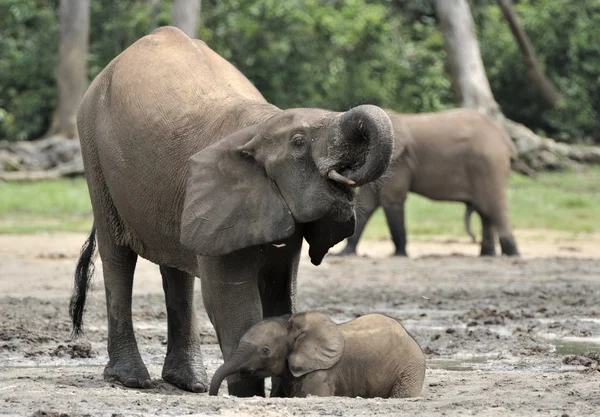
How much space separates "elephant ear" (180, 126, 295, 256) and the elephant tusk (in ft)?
1.19

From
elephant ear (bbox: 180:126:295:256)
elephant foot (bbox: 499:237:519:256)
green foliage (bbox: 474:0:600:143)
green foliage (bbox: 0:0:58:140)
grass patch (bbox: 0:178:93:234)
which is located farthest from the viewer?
green foliage (bbox: 0:0:58:140)

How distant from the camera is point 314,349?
643cm

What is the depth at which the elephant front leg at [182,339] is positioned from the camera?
7.72 m

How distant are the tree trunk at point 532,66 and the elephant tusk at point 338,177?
20563mm

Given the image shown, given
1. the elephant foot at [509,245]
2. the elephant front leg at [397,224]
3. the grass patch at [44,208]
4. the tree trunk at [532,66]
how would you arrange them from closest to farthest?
the elephant front leg at [397,224], the elephant foot at [509,245], the grass patch at [44,208], the tree trunk at [532,66]

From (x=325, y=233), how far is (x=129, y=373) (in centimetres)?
197

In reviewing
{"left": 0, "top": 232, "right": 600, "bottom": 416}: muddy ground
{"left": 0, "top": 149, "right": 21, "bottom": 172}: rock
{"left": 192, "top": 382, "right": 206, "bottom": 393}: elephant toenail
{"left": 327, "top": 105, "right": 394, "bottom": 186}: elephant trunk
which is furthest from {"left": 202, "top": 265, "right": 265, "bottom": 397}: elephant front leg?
{"left": 0, "top": 149, "right": 21, "bottom": 172}: rock

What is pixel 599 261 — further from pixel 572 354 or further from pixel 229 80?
pixel 229 80

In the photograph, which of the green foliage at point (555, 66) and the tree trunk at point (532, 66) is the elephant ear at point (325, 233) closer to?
the tree trunk at point (532, 66)

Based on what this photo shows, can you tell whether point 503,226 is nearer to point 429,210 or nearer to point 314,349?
point 429,210

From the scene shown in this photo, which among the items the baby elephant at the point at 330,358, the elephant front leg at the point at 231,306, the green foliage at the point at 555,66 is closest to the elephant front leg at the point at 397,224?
the baby elephant at the point at 330,358

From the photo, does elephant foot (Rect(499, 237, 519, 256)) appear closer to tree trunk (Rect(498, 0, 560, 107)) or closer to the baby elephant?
the baby elephant

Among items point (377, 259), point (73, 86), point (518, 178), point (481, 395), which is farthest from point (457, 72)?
point (481, 395)

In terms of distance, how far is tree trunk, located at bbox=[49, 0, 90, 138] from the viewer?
25.0 meters
